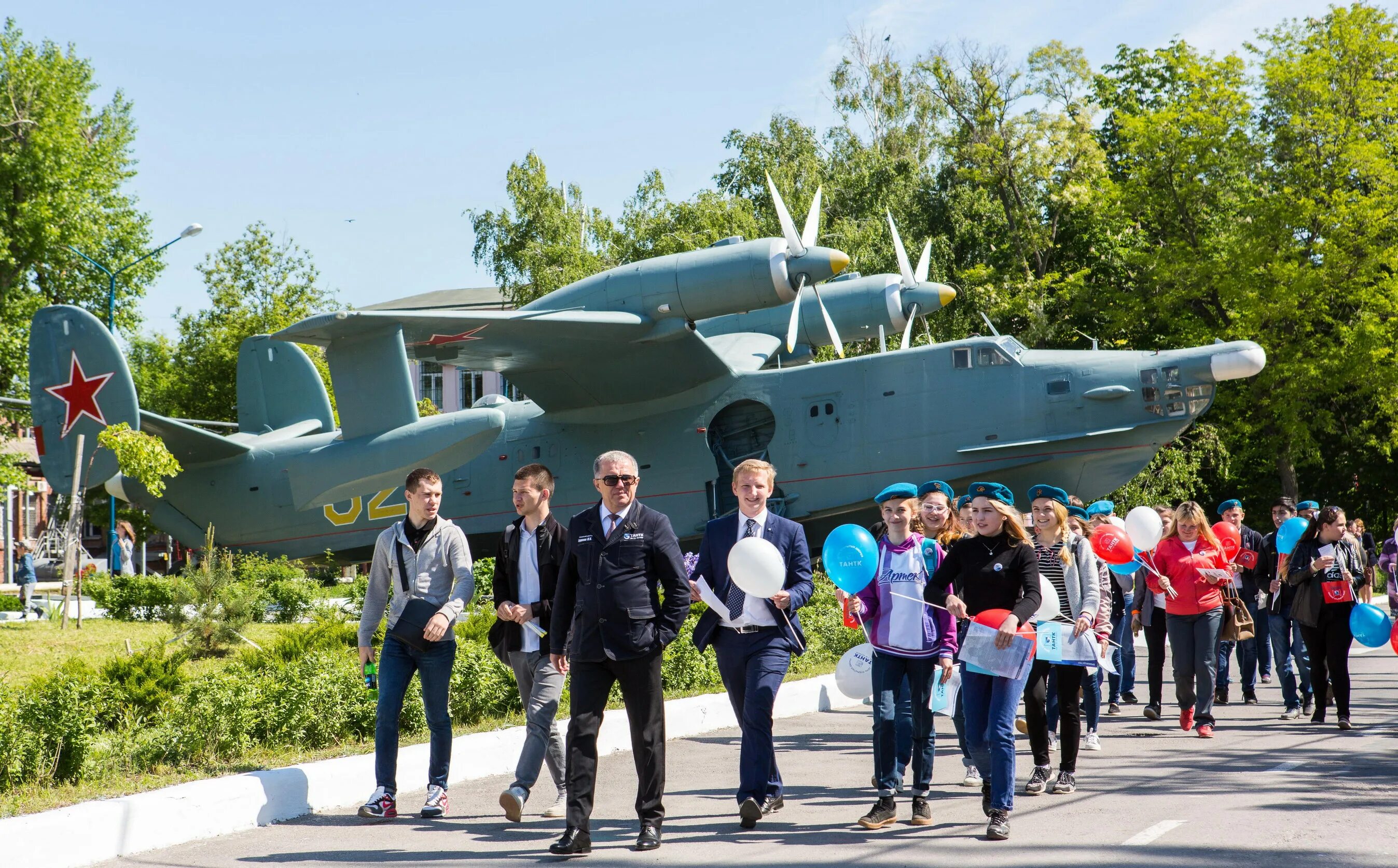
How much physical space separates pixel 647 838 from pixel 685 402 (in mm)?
12858

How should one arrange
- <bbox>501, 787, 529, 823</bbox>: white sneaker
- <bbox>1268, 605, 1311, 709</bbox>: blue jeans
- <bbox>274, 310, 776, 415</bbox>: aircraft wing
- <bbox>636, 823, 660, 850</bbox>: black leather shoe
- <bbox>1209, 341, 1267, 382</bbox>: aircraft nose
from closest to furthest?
<bbox>636, 823, 660, 850</bbox>: black leather shoe, <bbox>501, 787, 529, 823</bbox>: white sneaker, <bbox>1268, 605, 1311, 709</bbox>: blue jeans, <bbox>274, 310, 776, 415</bbox>: aircraft wing, <bbox>1209, 341, 1267, 382</bbox>: aircraft nose

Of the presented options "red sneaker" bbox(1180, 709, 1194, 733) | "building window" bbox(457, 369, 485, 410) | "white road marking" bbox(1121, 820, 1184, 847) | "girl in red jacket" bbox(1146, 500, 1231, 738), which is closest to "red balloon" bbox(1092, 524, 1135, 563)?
"girl in red jacket" bbox(1146, 500, 1231, 738)

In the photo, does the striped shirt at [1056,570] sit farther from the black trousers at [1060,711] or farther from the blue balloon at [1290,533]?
the blue balloon at [1290,533]

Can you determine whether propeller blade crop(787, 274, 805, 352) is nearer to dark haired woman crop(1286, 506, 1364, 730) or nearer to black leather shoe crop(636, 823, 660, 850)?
dark haired woman crop(1286, 506, 1364, 730)

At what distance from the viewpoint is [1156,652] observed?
10.1 metres

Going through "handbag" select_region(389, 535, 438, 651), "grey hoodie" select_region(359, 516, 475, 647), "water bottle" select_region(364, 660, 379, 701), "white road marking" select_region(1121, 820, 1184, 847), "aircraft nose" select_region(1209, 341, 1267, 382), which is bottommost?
"white road marking" select_region(1121, 820, 1184, 847)

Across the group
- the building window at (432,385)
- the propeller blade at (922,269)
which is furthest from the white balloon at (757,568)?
the building window at (432,385)

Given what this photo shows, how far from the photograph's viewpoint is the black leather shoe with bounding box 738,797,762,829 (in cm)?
575

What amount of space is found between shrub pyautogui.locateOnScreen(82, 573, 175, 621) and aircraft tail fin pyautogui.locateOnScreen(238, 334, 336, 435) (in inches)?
243

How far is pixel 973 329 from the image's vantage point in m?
33.0

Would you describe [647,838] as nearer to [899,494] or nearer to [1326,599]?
[899,494]

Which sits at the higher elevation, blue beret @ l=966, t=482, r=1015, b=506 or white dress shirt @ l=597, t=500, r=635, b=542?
blue beret @ l=966, t=482, r=1015, b=506

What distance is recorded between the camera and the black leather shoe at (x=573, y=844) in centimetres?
532

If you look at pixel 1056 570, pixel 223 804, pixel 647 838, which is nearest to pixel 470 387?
pixel 1056 570
